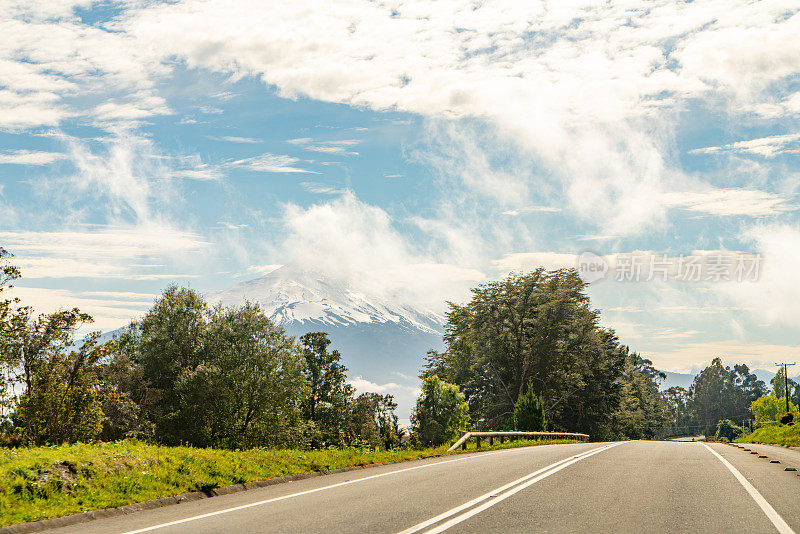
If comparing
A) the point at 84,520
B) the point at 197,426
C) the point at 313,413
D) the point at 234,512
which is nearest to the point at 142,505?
the point at 84,520

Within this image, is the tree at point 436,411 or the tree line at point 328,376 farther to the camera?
the tree line at point 328,376

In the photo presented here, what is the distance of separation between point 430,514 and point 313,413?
223ft

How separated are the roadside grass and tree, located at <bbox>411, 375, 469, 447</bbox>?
35.5m

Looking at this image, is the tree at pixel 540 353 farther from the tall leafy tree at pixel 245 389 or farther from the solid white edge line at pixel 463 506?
the solid white edge line at pixel 463 506

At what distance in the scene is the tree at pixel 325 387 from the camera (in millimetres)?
74938

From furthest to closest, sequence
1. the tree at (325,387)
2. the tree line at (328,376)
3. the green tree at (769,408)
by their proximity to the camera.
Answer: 1. the green tree at (769,408)
2. the tree at (325,387)
3. the tree line at (328,376)

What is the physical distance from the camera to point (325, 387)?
252 ft

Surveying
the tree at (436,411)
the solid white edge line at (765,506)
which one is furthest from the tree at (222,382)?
the solid white edge line at (765,506)

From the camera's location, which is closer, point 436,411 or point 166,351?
point 436,411

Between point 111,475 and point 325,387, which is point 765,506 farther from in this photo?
point 325,387

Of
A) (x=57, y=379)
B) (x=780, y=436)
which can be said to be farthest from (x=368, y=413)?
(x=780, y=436)

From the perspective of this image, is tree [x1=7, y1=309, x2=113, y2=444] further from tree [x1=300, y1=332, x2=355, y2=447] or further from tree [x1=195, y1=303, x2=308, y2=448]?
tree [x1=300, y1=332, x2=355, y2=447]

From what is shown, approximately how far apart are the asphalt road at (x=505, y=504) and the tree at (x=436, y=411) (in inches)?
1421

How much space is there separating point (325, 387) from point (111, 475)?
6577 cm
